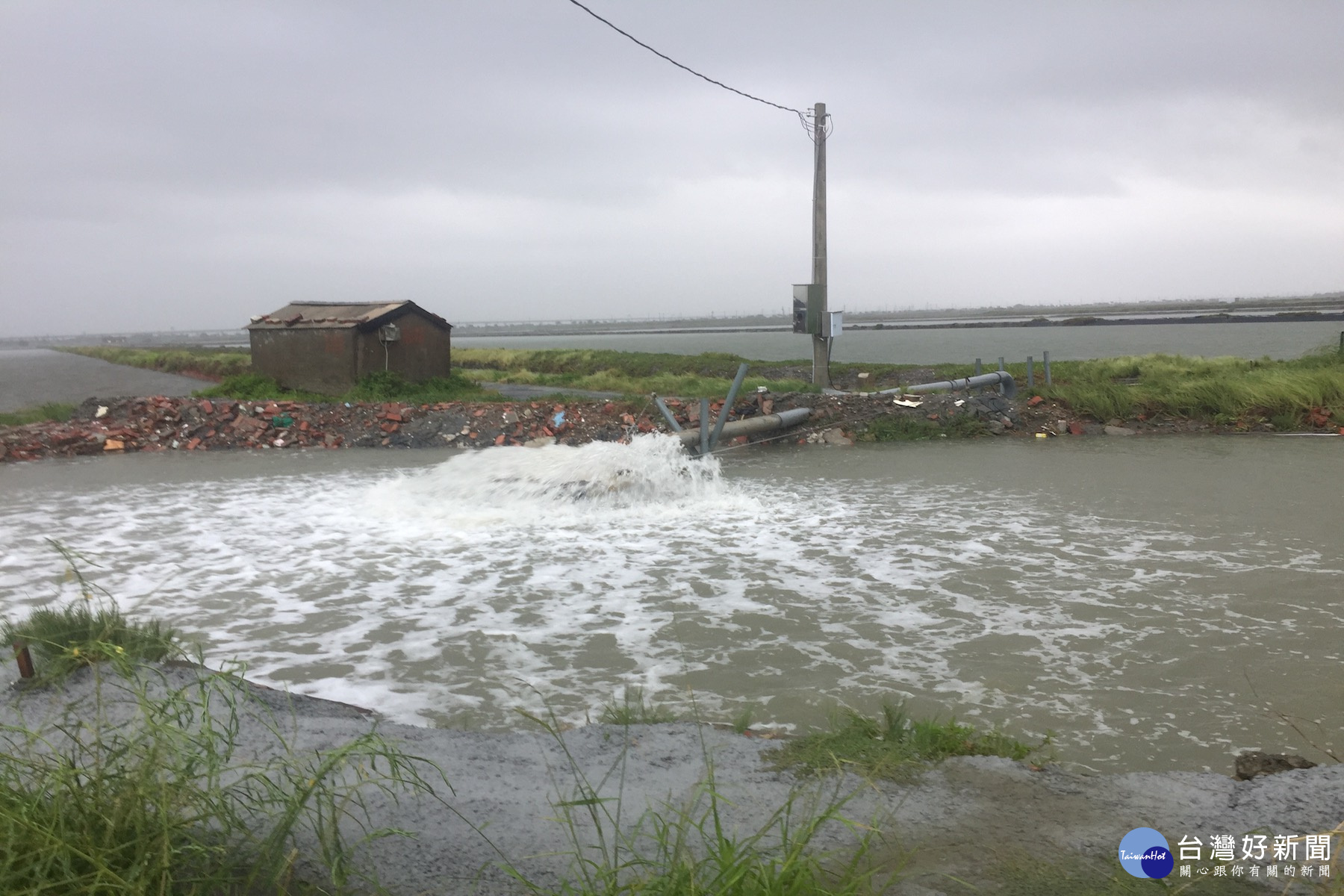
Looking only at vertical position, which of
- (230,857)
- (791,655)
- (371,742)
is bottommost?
(791,655)

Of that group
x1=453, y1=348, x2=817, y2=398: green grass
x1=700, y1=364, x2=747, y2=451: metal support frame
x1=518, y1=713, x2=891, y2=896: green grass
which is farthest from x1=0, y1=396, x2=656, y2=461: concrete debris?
x1=518, y1=713, x2=891, y2=896: green grass

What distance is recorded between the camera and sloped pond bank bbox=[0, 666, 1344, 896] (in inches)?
107

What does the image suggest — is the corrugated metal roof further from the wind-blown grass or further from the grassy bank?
the wind-blown grass

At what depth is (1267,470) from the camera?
11.6 meters

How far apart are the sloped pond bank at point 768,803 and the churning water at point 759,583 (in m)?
0.69

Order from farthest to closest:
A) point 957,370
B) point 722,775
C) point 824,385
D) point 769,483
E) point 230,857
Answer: point 957,370 < point 824,385 < point 769,483 < point 722,775 < point 230,857

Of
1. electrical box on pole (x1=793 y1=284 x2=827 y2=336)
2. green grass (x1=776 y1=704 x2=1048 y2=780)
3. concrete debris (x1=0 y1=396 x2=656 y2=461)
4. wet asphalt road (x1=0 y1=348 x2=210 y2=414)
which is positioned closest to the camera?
green grass (x1=776 y1=704 x2=1048 y2=780)

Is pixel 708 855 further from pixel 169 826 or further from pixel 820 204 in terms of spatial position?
pixel 820 204

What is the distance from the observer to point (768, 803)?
318 centimetres

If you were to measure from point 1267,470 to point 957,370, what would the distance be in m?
13.2

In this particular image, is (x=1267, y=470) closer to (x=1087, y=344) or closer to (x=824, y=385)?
(x=824, y=385)

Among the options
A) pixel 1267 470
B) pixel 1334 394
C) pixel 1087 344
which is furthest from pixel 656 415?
pixel 1087 344

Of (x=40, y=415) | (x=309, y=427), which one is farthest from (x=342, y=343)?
(x=40, y=415)

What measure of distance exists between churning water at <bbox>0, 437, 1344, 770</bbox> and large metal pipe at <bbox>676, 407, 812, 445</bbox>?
2.77 ft
